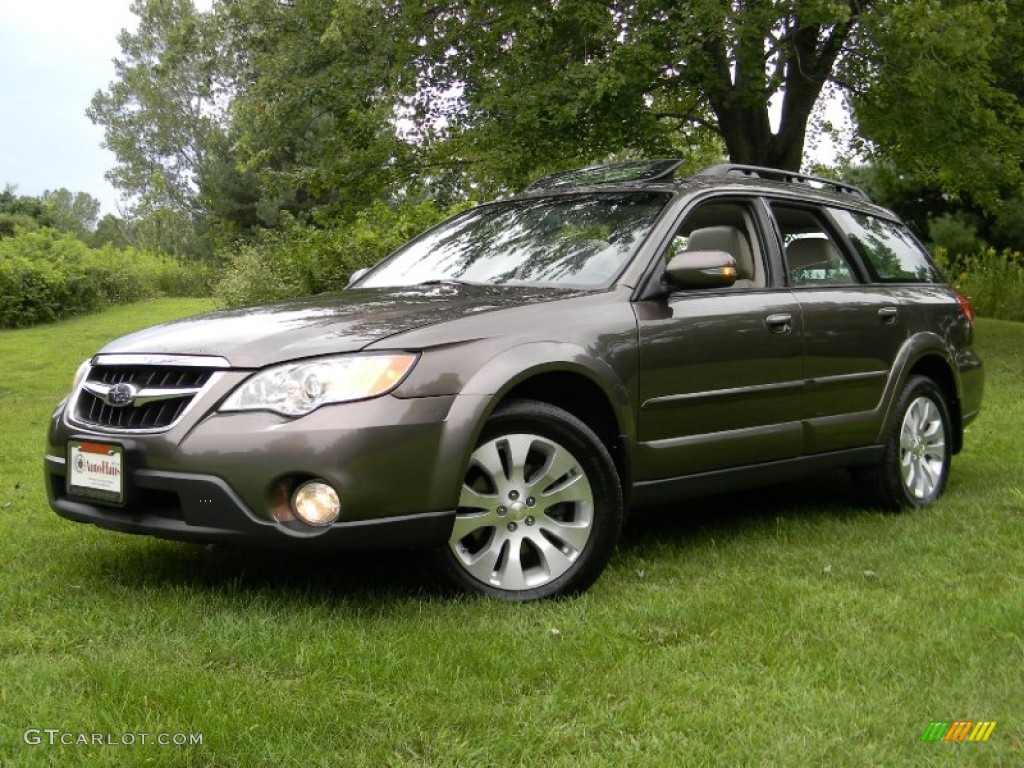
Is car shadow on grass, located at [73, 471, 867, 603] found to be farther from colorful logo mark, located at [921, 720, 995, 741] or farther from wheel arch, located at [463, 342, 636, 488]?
colorful logo mark, located at [921, 720, 995, 741]

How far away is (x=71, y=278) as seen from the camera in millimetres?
24297

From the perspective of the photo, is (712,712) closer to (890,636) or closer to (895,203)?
(890,636)

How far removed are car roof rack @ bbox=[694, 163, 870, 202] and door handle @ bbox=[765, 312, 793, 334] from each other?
31.4 inches

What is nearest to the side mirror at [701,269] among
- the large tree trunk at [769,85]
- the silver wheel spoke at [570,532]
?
the silver wheel spoke at [570,532]

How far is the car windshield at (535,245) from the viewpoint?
15.2ft

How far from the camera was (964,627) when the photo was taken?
3.63 meters

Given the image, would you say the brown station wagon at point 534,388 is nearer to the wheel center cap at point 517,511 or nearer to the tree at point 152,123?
the wheel center cap at point 517,511
